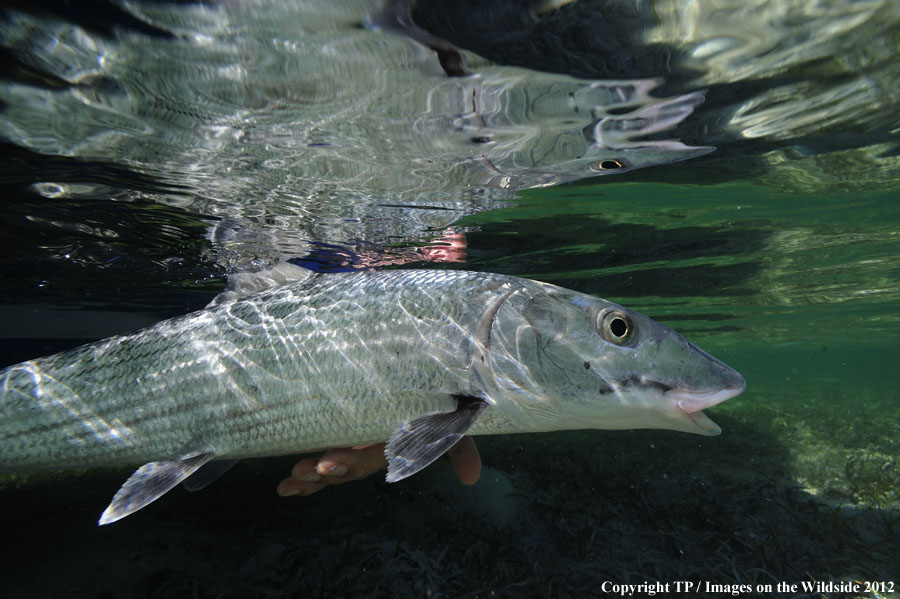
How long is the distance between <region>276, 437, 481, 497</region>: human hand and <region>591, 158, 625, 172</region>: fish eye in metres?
4.22

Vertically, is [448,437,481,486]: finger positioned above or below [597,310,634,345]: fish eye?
below

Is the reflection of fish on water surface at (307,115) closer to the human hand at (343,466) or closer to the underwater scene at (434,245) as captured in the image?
the underwater scene at (434,245)

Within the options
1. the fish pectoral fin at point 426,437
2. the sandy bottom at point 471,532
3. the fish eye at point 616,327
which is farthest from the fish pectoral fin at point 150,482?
the fish eye at point 616,327

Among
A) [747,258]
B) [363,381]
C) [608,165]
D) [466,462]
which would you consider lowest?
[466,462]

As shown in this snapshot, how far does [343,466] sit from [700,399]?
9.83 ft

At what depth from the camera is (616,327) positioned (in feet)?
9.99

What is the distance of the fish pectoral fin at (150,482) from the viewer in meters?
3.25

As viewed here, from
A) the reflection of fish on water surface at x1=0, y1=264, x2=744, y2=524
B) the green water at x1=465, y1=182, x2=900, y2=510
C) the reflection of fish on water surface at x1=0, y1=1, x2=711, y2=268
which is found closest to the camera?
the reflection of fish on water surface at x1=0, y1=264, x2=744, y2=524

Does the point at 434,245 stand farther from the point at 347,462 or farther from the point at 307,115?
the point at 347,462

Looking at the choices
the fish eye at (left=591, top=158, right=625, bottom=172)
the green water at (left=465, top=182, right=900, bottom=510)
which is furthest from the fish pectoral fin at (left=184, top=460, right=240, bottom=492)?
the fish eye at (left=591, top=158, right=625, bottom=172)

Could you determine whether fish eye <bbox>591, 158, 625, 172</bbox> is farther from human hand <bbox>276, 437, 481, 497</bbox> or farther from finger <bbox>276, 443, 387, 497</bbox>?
finger <bbox>276, 443, 387, 497</bbox>

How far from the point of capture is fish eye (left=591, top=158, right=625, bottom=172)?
19.5 feet

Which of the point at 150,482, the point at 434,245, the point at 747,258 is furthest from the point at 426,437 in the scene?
the point at 747,258

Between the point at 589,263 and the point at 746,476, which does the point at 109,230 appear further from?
the point at 746,476
